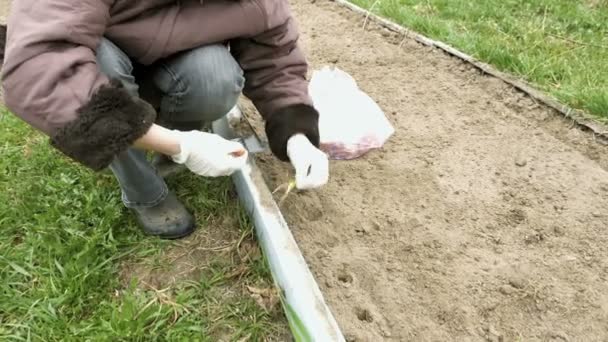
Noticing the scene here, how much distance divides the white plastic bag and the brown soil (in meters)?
0.05

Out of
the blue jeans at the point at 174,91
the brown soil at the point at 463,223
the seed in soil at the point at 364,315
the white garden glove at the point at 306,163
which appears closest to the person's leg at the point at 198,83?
the blue jeans at the point at 174,91

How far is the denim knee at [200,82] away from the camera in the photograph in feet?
5.60

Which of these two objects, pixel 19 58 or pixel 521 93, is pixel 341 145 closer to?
pixel 521 93

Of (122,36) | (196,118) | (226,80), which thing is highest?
(122,36)

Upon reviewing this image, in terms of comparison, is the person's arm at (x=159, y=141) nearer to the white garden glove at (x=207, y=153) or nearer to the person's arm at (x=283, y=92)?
the white garden glove at (x=207, y=153)

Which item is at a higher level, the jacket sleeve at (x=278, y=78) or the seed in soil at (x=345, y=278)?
the jacket sleeve at (x=278, y=78)

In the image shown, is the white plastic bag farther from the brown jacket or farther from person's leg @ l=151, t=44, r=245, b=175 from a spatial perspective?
the brown jacket

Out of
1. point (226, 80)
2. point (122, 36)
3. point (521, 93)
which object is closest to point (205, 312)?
point (226, 80)

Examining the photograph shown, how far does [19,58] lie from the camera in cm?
134

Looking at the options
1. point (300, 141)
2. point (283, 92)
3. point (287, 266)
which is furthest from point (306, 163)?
point (287, 266)

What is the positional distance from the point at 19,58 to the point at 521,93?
1.97 meters

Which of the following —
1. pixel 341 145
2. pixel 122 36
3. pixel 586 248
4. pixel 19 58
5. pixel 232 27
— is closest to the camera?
pixel 19 58

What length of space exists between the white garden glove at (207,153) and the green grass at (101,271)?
0.31 metres

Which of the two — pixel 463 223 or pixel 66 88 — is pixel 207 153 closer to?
pixel 66 88
